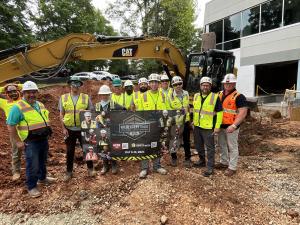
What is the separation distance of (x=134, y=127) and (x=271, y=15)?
13.8m

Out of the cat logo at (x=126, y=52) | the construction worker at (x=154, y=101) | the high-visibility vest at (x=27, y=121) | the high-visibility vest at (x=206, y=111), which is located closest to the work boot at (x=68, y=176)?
the high-visibility vest at (x=27, y=121)

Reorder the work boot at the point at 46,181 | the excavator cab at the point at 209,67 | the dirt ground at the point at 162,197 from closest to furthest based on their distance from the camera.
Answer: the dirt ground at the point at 162,197 → the work boot at the point at 46,181 → the excavator cab at the point at 209,67

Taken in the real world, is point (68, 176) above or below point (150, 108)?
below

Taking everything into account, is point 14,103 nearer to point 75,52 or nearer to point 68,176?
point 75,52

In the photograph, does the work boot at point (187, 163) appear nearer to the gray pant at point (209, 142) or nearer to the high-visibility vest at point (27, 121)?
the gray pant at point (209, 142)

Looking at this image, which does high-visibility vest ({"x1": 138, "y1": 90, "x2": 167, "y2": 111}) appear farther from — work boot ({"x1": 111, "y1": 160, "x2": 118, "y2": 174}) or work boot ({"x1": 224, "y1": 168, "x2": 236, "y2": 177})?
work boot ({"x1": 224, "y1": 168, "x2": 236, "y2": 177})

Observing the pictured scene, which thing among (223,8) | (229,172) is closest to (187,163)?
(229,172)

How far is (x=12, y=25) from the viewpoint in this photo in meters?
25.1

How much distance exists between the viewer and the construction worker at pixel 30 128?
4.84 meters

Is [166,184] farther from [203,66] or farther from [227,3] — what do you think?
[227,3]

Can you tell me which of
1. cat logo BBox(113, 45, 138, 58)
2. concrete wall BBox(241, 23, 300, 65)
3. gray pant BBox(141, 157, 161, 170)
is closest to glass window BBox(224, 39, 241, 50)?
concrete wall BBox(241, 23, 300, 65)

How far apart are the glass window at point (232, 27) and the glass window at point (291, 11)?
12.0 feet

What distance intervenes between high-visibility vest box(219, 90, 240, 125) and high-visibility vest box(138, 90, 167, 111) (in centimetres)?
118

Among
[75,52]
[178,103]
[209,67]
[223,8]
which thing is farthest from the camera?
[223,8]
